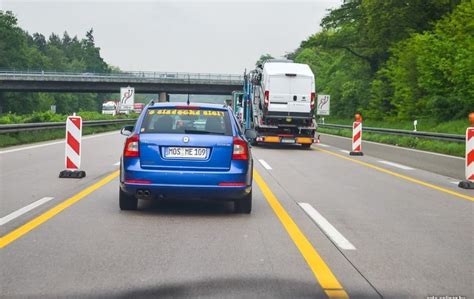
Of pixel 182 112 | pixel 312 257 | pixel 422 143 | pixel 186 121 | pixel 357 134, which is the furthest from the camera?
pixel 422 143

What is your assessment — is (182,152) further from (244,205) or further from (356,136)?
(356,136)

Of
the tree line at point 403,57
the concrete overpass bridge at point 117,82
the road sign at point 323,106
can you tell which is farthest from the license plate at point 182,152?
the concrete overpass bridge at point 117,82

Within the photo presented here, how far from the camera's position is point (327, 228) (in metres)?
7.40

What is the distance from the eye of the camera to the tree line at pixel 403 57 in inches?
1345

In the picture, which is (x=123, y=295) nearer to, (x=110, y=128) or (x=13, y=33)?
(x=110, y=128)

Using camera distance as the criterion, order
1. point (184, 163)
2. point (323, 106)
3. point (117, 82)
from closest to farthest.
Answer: point (184, 163)
point (323, 106)
point (117, 82)

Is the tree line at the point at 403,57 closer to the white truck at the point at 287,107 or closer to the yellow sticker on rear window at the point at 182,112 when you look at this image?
the white truck at the point at 287,107

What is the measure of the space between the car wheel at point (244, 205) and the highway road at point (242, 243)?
0.45 feet

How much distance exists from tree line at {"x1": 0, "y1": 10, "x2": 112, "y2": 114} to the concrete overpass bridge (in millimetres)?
22537

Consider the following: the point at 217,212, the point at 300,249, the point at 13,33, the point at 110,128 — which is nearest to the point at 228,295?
the point at 300,249

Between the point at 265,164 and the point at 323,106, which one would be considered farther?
the point at 323,106

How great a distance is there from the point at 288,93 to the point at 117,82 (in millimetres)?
55587

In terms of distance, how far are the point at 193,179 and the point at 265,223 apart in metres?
1.11

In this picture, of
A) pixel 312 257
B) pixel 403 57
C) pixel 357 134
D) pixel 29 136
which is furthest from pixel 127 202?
pixel 403 57
